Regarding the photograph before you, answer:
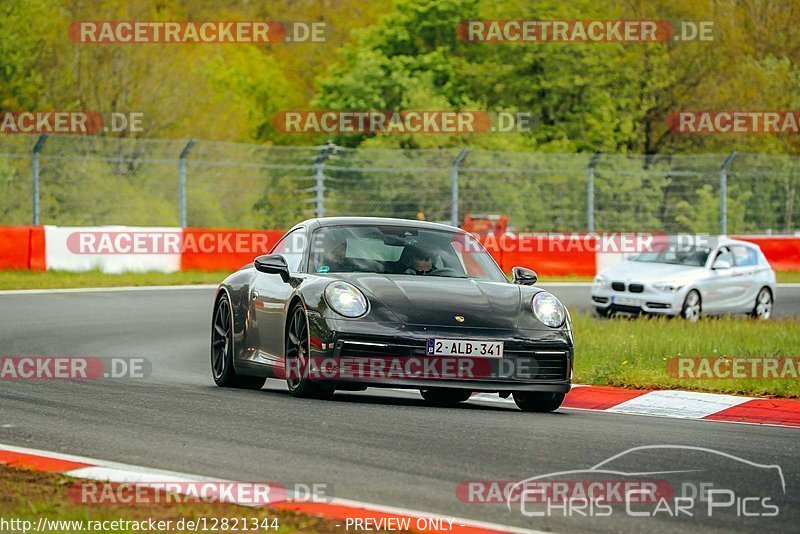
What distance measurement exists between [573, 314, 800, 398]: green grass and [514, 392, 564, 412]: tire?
5.54 ft

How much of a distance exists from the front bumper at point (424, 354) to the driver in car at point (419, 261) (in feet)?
3.55

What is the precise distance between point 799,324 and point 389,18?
38.6 m

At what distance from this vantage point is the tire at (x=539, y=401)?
9.50 m

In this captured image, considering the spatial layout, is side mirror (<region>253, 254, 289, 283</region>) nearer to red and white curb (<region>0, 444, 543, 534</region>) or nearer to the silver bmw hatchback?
red and white curb (<region>0, 444, 543, 534</region>)

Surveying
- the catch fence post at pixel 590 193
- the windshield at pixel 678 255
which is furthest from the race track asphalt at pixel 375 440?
the catch fence post at pixel 590 193

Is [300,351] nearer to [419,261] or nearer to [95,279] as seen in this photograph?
[419,261]

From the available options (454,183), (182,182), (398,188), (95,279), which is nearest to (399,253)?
(95,279)

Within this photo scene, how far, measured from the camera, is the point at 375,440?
7391mm

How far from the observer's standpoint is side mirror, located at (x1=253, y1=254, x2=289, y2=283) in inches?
386

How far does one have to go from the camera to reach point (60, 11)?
44.5 m

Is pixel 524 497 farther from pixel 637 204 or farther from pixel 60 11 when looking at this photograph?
pixel 60 11

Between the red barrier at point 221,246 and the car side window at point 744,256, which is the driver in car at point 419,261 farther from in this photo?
the red barrier at point 221,246

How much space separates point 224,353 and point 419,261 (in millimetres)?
1813

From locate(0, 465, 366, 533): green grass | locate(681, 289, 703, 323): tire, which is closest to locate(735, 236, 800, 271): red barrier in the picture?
locate(681, 289, 703, 323): tire
